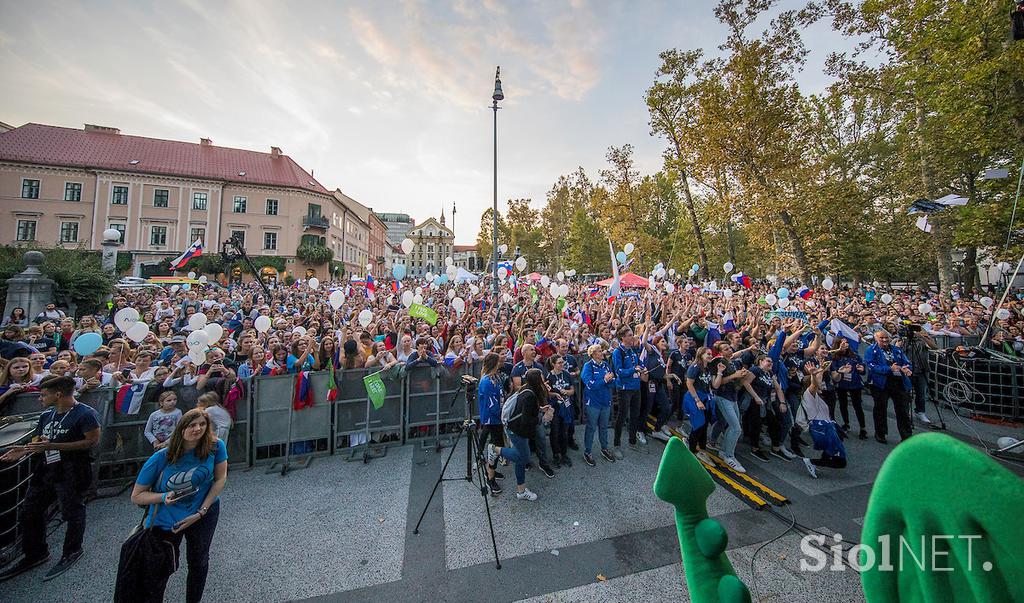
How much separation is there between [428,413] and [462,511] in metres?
2.47

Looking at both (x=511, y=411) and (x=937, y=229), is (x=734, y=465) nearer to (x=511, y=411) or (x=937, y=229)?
(x=511, y=411)

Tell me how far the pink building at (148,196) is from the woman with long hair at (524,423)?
41.5 m

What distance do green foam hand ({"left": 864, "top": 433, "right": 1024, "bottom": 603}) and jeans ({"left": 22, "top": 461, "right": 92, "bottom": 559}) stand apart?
6.44 meters

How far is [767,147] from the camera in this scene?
16594 mm

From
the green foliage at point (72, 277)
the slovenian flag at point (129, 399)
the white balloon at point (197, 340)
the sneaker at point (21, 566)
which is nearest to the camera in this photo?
the sneaker at point (21, 566)

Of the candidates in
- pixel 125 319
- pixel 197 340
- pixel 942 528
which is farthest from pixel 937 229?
pixel 125 319

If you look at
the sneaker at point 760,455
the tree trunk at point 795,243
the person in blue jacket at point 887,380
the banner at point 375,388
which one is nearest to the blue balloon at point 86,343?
the banner at point 375,388

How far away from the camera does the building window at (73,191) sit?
34.5 m

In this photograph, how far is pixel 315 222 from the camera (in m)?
42.4

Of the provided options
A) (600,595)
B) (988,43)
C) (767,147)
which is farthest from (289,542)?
(767,147)

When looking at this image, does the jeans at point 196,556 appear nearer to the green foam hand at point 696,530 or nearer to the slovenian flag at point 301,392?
the slovenian flag at point 301,392

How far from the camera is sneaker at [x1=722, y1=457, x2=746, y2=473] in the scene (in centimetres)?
605

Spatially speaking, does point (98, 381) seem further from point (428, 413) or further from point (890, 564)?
point (890, 564)

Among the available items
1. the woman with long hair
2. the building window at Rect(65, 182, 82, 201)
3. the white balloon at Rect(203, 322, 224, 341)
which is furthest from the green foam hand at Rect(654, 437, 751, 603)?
the building window at Rect(65, 182, 82, 201)
